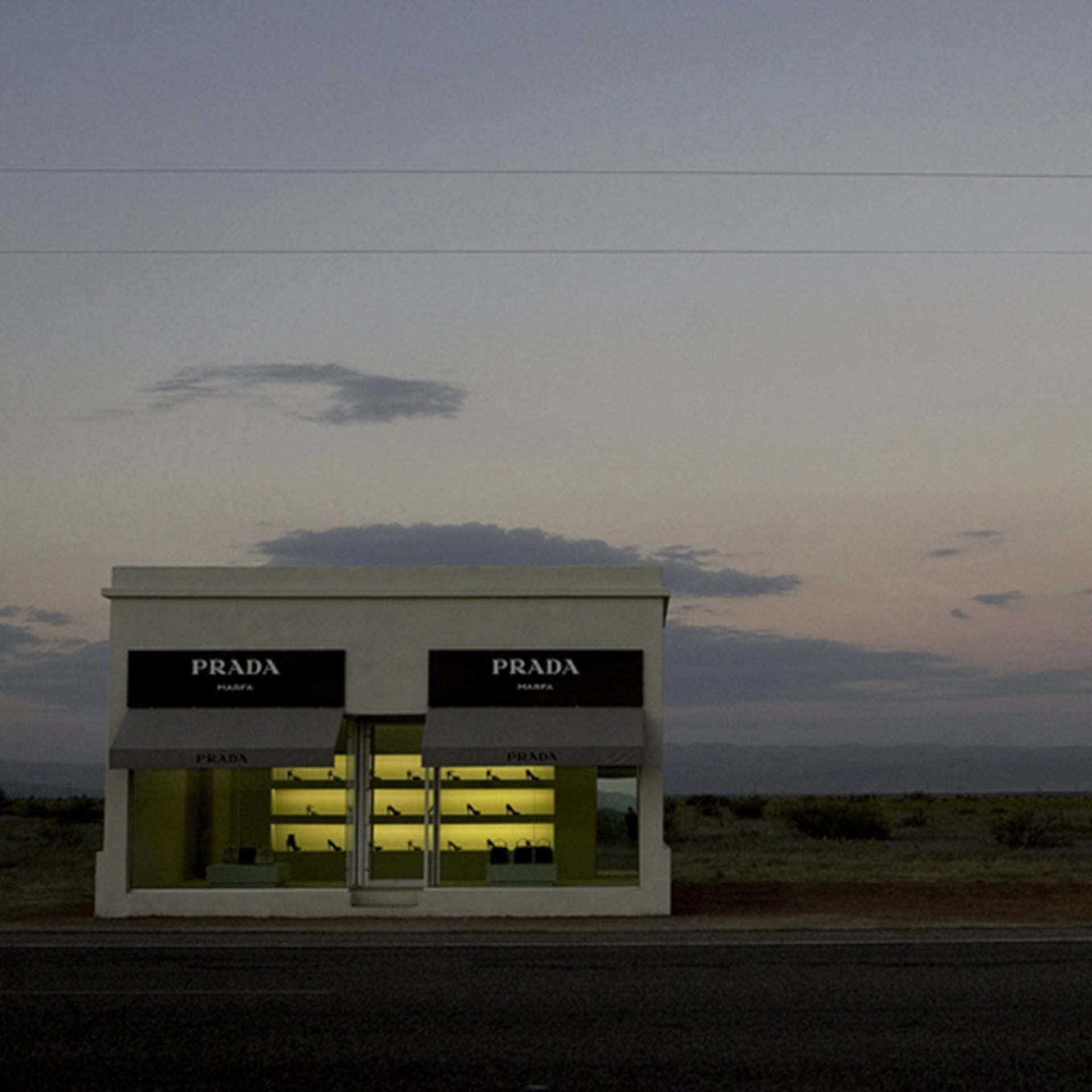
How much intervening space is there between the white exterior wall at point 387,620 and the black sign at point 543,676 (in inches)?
5.3

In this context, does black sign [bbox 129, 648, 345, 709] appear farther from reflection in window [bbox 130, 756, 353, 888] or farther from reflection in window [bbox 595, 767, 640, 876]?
reflection in window [bbox 595, 767, 640, 876]

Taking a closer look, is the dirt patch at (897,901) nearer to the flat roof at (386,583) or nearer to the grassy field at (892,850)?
the grassy field at (892,850)

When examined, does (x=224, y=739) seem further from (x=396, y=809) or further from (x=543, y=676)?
(x=543, y=676)

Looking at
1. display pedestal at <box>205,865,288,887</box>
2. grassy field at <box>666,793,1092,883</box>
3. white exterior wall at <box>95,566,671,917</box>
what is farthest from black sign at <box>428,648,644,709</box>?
grassy field at <box>666,793,1092,883</box>

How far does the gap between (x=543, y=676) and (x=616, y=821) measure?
2.51 m

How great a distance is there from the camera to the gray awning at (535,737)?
1027 inches

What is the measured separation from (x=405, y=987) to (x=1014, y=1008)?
5.67 metres

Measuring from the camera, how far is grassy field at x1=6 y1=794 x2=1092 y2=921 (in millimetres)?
34938

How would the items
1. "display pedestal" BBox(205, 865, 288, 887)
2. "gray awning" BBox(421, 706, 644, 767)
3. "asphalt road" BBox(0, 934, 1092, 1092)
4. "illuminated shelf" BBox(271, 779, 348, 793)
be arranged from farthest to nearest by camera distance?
"illuminated shelf" BBox(271, 779, 348, 793) → "display pedestal" BBox(205, 865, 288, 887) → "gray awning" BBox(421, 706, 644, 767) → "asphalt road" BBox(0, 934, 1092, 1092)

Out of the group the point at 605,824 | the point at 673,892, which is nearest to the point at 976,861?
the point at 673,892

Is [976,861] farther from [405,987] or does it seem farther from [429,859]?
[405,987]

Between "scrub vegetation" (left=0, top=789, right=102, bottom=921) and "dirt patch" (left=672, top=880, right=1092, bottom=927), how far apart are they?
413 inches

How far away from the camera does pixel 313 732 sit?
2642cm

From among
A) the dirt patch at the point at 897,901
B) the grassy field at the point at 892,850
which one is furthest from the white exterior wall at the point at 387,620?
the grassy field at the point at 892,850
